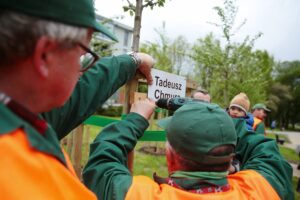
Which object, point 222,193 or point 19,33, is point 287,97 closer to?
point 222,193

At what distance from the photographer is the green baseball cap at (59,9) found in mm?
903

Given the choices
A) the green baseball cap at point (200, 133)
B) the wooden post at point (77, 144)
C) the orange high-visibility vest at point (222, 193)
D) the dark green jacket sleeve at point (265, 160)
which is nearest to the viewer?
the orange high-visibility vest at point (222, 193)

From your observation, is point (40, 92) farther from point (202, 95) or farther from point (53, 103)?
point (202, 95)

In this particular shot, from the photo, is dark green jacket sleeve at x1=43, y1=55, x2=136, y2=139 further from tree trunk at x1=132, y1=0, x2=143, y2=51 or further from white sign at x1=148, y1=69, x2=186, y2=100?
tree trunk at x1=132, y1=0, x2=143, y2=51

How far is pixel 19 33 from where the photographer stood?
2.98ft

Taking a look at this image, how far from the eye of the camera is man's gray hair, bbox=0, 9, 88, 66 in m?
0.90

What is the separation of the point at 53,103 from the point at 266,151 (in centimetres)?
151

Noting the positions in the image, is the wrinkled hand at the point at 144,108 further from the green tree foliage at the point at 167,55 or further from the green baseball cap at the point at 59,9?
the green tree foliage at the point at 167,55

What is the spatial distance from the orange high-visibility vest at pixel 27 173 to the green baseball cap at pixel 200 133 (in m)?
0.84

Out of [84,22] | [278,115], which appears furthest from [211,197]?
[278,115]

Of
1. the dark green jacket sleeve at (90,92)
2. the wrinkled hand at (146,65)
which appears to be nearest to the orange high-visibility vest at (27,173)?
the dark green jacket sleeve at (90,92)

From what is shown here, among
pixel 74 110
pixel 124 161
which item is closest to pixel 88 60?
pixel 74 110

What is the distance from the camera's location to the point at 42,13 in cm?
92

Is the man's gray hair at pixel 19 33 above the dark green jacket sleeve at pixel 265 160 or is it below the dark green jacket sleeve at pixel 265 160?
above
